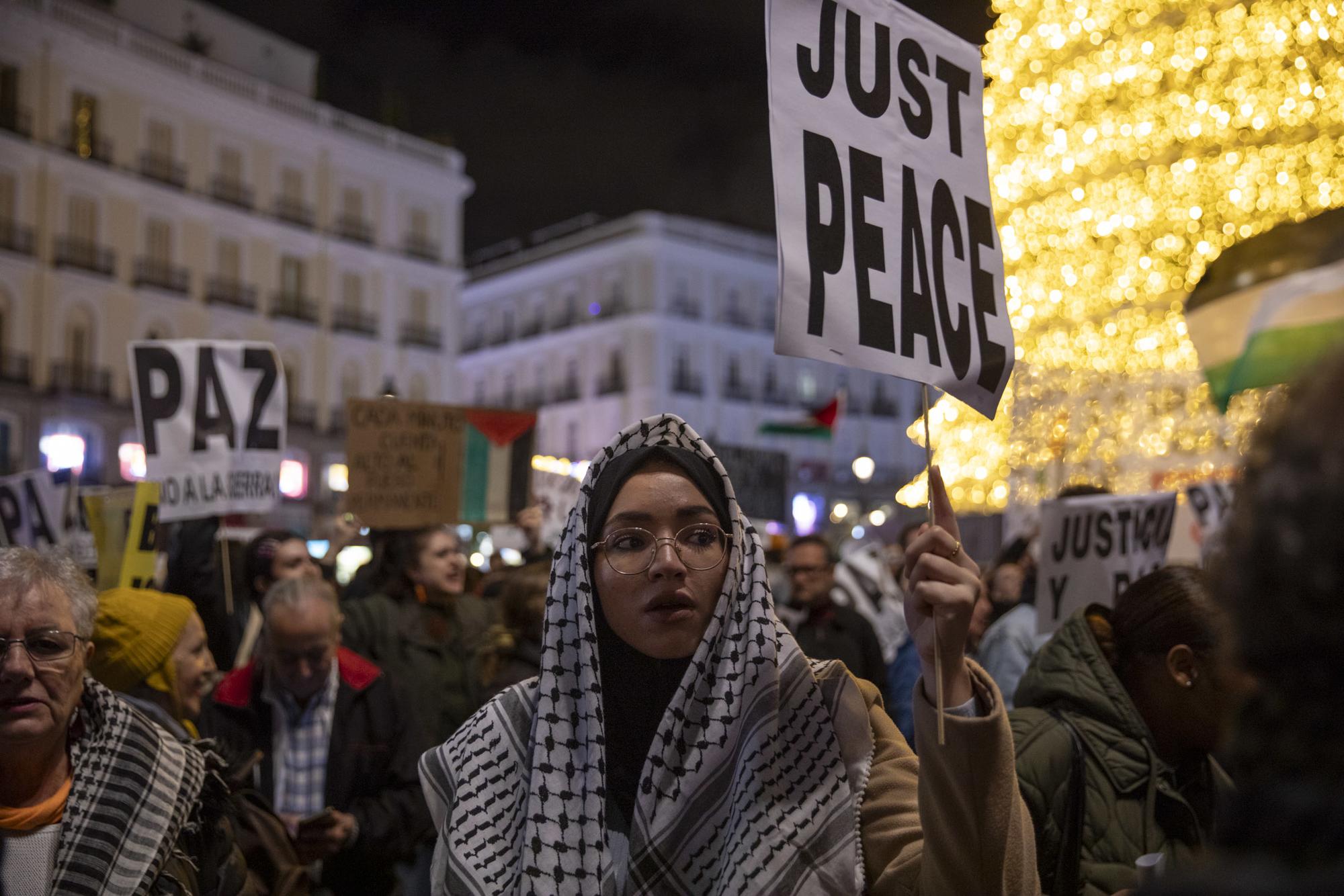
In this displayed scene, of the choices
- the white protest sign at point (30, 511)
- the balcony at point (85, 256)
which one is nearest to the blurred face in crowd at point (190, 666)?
the white protest sign at point (30, 511)

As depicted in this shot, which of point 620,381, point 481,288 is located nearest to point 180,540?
point 620,381

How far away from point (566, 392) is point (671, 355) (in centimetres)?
545

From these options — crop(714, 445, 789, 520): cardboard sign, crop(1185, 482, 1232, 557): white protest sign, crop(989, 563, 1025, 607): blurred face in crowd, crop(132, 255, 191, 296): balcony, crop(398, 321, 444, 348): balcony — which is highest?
crop(132, 255, 191, 296): balcony

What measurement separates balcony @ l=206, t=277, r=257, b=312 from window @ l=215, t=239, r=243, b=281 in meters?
0.16

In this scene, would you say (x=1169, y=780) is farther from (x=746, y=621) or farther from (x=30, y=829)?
(x=30, y=829)

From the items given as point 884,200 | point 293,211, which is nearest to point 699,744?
point 884,200

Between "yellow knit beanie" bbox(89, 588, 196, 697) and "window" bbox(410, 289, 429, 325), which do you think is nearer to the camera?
"yellow knit beanie" bbox(89, 588, 196, 697)

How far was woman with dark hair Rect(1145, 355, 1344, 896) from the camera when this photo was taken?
75cm

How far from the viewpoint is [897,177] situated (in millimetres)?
2682

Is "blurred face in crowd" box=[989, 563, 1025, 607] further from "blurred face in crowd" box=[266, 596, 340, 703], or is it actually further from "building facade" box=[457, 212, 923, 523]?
"building facade" box=[457, 212, 923, 523]

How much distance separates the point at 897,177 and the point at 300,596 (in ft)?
8.63

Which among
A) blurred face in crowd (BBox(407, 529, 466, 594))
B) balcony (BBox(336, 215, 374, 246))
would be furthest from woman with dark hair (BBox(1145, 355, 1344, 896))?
balcony (BBox(336, 215, 374, 246))

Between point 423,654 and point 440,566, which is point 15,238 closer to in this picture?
point 440,566

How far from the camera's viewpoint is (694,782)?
2145 mm
